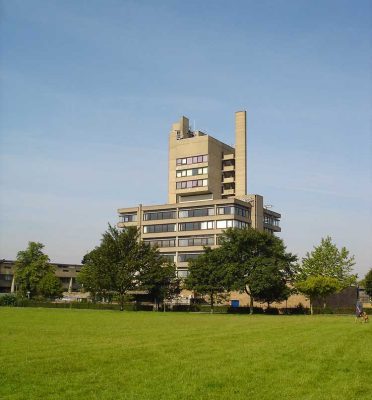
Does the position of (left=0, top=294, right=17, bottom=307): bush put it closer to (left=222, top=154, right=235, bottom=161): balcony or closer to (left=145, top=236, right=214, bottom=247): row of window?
(left=145, top=236, right=214, bottom=247): row of window

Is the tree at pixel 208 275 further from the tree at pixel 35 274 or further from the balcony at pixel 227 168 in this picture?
the balcony at pixel 227 168

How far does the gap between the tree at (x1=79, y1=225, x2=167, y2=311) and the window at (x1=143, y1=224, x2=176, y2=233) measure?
44.3 metres

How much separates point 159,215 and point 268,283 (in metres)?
65.8

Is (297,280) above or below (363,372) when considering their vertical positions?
above

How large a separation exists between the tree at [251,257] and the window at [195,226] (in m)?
47.1

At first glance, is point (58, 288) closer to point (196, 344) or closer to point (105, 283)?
point (105, 283)

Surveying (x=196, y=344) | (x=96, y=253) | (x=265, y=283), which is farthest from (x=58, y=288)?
(x=196, y=344)

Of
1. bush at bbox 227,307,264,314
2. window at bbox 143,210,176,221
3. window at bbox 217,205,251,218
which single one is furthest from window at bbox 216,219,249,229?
bush at bbox 227,307,264,314

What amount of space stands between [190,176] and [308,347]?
12038 cm

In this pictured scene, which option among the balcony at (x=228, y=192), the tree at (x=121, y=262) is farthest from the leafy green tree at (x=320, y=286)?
the balcony at (x=228, y=192)

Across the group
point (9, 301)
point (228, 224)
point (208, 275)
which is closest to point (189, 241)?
point (228, 224)

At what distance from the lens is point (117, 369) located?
15.0 meters

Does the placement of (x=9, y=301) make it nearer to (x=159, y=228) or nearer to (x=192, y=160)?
(x=159, y=228)

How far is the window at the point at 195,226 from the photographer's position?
12952cm
